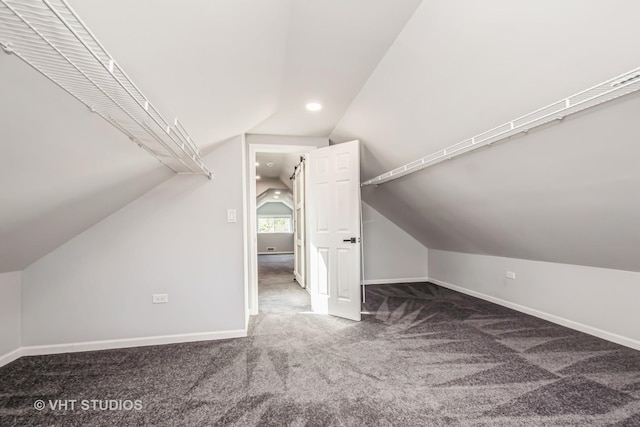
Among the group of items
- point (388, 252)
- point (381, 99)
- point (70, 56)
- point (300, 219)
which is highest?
point (381, 99)

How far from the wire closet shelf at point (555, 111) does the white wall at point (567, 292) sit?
6.40ft

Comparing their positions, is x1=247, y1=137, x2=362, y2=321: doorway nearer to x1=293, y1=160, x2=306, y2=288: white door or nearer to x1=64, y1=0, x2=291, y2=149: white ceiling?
x1=293, y1=160, x2=306, y2=288: white door

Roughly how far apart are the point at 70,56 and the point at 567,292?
14.2 feet

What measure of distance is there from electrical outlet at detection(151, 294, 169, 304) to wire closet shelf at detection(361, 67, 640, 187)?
2993 mm

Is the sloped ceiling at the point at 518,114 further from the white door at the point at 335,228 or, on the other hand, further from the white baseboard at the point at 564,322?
the white baseboard at the point at 564,322

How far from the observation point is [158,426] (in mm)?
1794

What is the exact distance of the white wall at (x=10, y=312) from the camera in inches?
104

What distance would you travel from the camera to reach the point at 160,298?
311 cm

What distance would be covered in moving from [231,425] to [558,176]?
8.97 ft

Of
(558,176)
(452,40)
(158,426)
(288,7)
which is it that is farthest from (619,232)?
(158,426)

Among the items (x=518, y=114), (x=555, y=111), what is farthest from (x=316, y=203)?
(x=555, y=111)

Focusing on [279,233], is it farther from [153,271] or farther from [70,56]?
[70,56]

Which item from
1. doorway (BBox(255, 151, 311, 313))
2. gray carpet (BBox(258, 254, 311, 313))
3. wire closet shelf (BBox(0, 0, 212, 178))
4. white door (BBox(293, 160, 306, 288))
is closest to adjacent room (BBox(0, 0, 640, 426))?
wire closet shelf (BBox(0, 0, 212, 178))

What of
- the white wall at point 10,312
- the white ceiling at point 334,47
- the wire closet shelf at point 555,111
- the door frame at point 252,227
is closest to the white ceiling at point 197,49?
the white ceiling at point 334,47
